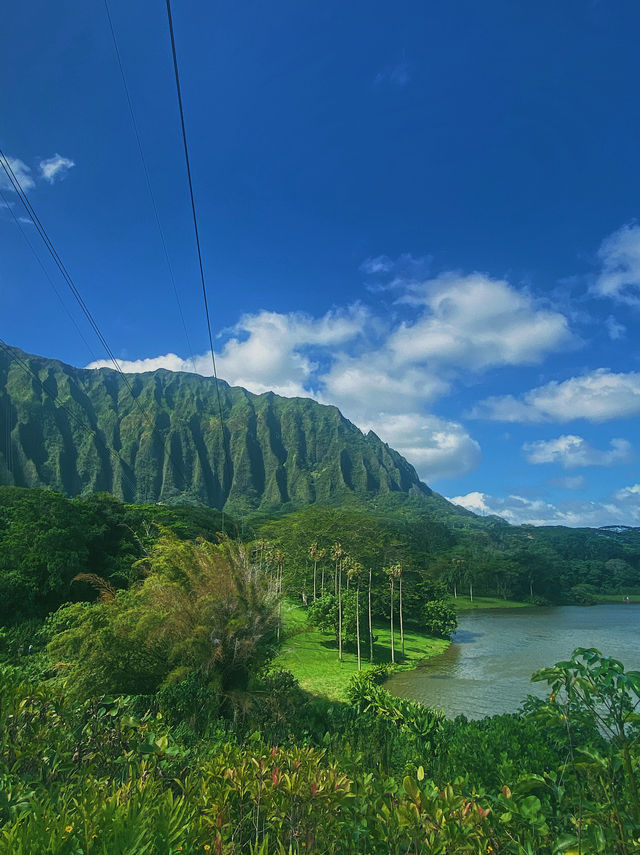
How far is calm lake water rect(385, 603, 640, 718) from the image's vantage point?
21339mm

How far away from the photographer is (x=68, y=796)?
8.07 ft

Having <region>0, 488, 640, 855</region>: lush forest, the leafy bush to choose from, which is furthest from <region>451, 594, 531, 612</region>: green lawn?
<region>0, 488, 640, 855</region>: lush forest

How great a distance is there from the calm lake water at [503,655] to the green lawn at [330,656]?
1.50 m

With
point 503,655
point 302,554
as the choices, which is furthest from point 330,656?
point 302,554

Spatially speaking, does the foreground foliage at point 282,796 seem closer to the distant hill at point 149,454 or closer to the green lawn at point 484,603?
the green lawn at point 484,603

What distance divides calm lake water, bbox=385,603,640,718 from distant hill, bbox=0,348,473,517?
94.9 m

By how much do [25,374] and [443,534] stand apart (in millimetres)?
132627

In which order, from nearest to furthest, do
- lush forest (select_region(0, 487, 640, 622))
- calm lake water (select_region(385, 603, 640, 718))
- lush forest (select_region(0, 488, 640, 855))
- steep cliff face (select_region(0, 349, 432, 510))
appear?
1. lush forest (select_region(0, 488, 640, 855))
2. calm lake water (select_region(385, 603, 640, 718))
3. lush forest (select_region(0, 487, 640, 622))
4. steep cliff face (select_region(0, 349, 432, 510))

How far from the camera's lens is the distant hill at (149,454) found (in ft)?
398

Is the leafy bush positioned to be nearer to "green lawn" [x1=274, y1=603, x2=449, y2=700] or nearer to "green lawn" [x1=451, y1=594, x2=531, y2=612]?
"green lawn" [x1=274, y1=603, x2=449, y2=700]

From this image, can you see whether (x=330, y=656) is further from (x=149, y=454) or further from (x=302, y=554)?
(x=149, y=454)

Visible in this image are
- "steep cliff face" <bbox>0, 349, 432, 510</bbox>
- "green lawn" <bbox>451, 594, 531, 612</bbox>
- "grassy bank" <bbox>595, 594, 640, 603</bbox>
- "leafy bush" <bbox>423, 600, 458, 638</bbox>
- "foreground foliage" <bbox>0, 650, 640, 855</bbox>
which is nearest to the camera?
"foreground foliage" <bbox>0, 650, 640, 855</bbox>

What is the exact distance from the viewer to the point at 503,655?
104ft

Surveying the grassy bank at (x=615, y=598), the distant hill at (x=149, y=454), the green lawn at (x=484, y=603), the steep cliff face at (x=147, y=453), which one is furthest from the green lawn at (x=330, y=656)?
the distant hill at (x=149, y=454)
